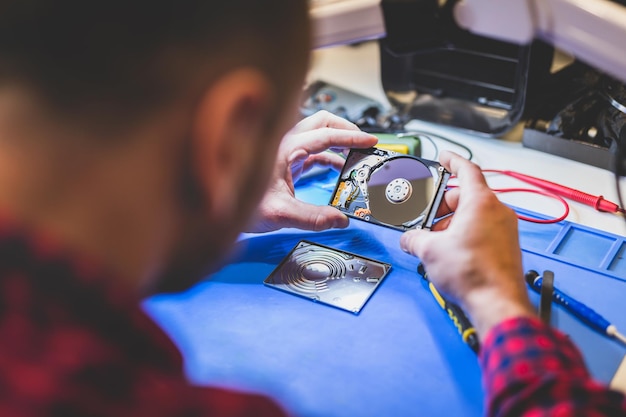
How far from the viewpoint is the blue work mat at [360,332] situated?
69cm

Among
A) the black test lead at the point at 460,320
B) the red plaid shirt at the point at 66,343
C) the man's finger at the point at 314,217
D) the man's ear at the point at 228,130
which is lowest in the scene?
the black test lead at the point at 460,320

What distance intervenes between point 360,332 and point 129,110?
440 mm

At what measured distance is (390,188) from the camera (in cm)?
93

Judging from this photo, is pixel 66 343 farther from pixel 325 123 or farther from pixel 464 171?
pixel 325 123

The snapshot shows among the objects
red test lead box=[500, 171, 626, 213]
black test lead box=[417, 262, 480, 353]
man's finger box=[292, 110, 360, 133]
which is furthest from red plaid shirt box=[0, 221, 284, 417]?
red test lead box=[500, 171, 626, 213]

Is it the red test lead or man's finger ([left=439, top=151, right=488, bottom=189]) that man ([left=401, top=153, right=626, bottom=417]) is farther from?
the red test lead

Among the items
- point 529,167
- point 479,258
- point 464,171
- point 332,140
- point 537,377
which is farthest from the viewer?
point 529,167

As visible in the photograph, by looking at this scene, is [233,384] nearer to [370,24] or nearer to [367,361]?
[367,361]

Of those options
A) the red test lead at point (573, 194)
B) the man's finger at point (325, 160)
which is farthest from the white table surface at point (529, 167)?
the man's finger at point (325, 160)

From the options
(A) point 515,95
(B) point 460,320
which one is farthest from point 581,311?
(A) point 515,95

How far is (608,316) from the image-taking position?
0.78 meters

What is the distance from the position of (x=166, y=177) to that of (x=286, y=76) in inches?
4.7

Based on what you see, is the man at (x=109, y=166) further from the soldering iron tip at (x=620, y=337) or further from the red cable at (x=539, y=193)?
the red cable at (x=539, y=193)

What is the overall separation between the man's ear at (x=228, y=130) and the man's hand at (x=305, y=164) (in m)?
0.37
